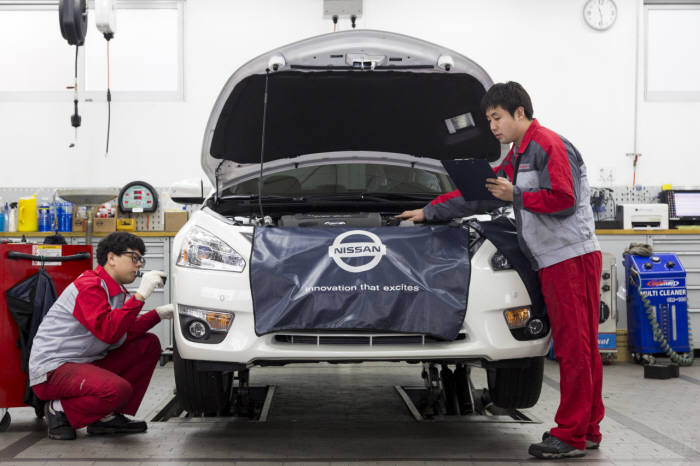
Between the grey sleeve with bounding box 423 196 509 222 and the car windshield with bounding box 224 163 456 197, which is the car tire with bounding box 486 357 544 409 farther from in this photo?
the car windshield with bounding box 224 163 456 197

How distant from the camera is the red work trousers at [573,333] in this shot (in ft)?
9.01

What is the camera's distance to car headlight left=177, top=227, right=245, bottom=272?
107 inches

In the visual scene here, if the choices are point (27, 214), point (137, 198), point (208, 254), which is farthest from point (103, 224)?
point (208, 254)

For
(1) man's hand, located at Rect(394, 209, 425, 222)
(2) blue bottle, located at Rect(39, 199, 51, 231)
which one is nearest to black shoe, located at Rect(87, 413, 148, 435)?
(1) man's hand, located at Rect(394, 209, 425, 222)

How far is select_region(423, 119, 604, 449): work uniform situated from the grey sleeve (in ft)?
0.92

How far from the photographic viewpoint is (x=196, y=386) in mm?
2869

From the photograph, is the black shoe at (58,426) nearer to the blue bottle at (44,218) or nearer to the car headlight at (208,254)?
the car headlight at (208,254)

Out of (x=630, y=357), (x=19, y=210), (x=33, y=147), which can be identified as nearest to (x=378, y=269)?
(x=630, y=357)

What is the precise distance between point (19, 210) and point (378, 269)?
4.91 meters

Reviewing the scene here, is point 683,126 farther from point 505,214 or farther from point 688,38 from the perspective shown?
point 505,214

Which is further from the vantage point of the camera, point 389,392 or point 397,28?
point 397,28

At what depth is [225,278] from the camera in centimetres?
268

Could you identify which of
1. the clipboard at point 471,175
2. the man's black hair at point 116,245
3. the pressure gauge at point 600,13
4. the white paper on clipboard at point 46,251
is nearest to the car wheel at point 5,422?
the white paper on clipboard at point 46,251

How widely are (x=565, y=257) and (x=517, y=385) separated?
0.60m
